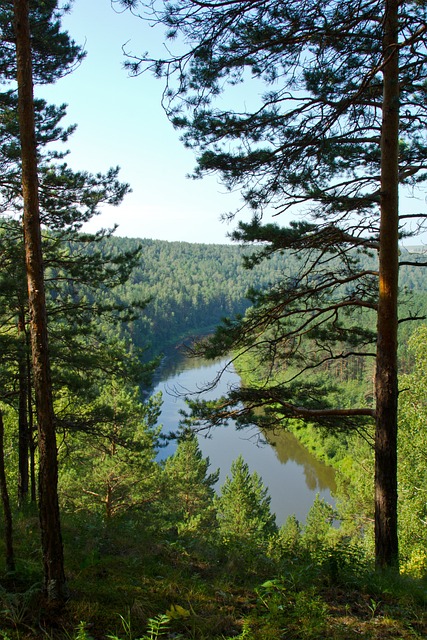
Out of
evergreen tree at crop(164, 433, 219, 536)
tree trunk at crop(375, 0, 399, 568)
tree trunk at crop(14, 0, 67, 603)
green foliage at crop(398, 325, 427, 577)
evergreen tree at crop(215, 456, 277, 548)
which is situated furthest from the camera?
evergreen tree at crop(215, 456, 277, 548)

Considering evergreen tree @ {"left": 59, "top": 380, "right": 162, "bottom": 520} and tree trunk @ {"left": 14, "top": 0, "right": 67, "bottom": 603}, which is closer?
tree trunk @ {"left": 14, "top": 0, "right": 67, "bottom": 603}

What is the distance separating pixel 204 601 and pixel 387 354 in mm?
2595

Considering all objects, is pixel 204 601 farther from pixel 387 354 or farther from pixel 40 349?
pixel 387 354

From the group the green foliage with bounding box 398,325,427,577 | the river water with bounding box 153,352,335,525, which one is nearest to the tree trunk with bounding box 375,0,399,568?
the green foliage with bounding box 398,325,427,577

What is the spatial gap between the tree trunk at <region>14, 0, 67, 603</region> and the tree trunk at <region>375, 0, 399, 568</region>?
281 centimetres

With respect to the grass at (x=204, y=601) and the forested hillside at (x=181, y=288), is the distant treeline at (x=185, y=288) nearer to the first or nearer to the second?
the forested hillside at (x=181, y=288)

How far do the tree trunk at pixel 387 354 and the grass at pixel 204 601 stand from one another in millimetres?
457

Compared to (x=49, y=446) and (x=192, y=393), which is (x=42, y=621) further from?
(x=192, y=393)

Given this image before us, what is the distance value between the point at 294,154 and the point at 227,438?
28602 mm

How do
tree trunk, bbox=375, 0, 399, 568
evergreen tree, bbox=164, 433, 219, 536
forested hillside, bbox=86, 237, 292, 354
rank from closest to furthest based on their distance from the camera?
tree trunk, bbox=375, 0, 399, 568
evergreen tree, bbox=164, 433, 219, 536
forested hillside, bbox=86, 237, 292, 354

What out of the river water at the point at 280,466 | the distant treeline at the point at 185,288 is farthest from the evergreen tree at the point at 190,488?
the distant treeline at the point at 185,288

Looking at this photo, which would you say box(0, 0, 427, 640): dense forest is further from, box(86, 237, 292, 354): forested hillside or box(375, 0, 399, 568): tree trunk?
box(86, 237, 292, 354): forested hillside

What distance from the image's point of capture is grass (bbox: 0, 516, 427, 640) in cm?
254

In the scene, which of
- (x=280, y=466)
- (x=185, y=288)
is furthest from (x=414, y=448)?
(x=185, y=288)
